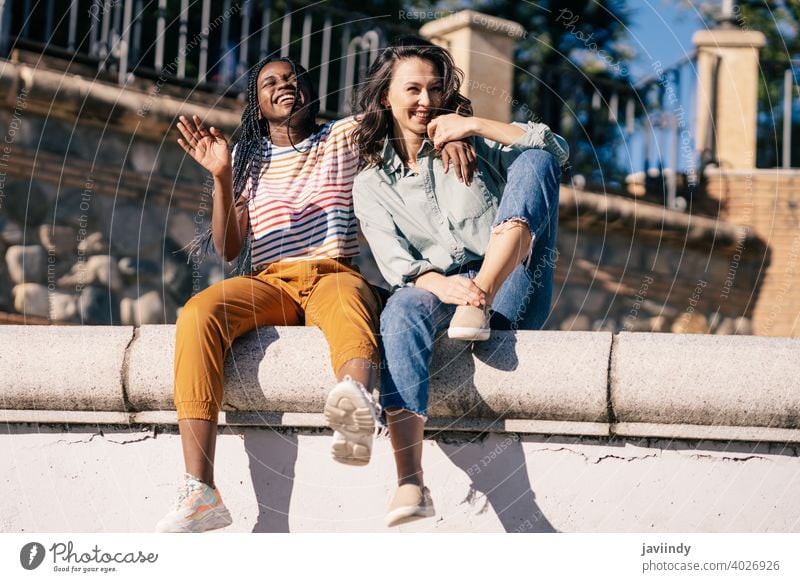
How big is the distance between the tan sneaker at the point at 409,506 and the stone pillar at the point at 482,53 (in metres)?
5.07

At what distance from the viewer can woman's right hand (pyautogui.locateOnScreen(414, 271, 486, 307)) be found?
283cm

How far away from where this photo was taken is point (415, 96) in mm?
3324

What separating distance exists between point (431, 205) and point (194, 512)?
3.50 feet

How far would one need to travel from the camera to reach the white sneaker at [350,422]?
257 cm

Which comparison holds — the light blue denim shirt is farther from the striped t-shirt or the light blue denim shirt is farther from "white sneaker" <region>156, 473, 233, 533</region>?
"white sneaker" <region>156, 473, 233, 533</region>

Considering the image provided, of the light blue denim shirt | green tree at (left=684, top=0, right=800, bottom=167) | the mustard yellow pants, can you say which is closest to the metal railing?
green tree at (left=684, top=0, right=800, bottom=167)

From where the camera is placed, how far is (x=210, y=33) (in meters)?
7.17

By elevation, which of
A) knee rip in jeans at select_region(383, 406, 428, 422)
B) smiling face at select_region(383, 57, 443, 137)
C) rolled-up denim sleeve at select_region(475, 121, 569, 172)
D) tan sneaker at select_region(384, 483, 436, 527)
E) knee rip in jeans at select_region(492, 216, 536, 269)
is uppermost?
smiling face at select_region(383, 57, 443, 137)

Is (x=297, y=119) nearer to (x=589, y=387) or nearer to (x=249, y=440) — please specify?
(x=249, y=440)

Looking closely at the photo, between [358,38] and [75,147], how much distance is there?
2444mm

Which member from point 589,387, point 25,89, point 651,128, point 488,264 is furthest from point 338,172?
point 651,128

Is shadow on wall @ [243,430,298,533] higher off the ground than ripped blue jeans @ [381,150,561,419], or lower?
lower

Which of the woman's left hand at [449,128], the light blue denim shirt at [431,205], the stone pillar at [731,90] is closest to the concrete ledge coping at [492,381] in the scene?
the light blue denim shirt at [431,205]

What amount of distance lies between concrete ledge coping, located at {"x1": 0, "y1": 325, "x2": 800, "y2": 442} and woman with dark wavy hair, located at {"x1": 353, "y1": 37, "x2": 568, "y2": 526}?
3.8 inches
